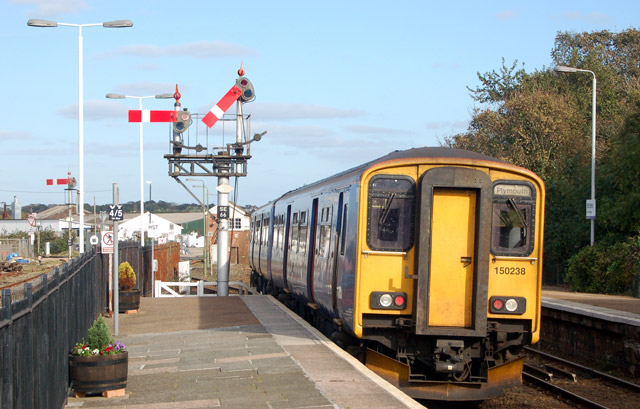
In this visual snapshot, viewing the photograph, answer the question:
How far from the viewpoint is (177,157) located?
2586 cm

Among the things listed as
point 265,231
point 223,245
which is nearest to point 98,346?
point 265,231

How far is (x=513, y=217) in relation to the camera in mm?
10719

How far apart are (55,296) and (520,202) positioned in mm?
5850

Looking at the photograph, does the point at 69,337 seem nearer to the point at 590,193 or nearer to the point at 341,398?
the point at 341,398

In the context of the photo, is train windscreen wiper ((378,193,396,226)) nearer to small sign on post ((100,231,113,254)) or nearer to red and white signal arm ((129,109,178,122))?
small sign on post ((100,231,113,254))

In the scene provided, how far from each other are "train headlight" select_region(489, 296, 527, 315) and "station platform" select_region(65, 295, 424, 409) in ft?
5.83

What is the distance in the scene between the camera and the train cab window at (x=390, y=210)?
10578 millimetres

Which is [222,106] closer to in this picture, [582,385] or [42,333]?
[582,385]

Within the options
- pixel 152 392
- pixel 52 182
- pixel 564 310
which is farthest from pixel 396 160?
pixel 52 182

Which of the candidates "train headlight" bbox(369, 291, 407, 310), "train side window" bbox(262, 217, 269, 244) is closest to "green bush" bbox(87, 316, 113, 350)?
"train headlight" bbox(369, 291, 407, 310)

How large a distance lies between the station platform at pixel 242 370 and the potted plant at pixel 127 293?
2800mm

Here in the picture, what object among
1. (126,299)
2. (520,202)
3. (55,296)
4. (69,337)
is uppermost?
(520,202)

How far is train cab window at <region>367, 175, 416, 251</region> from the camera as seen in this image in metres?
10.6

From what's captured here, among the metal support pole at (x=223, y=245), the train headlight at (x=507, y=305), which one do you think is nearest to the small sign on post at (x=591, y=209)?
the metal support pole at (x=223, y=245)
